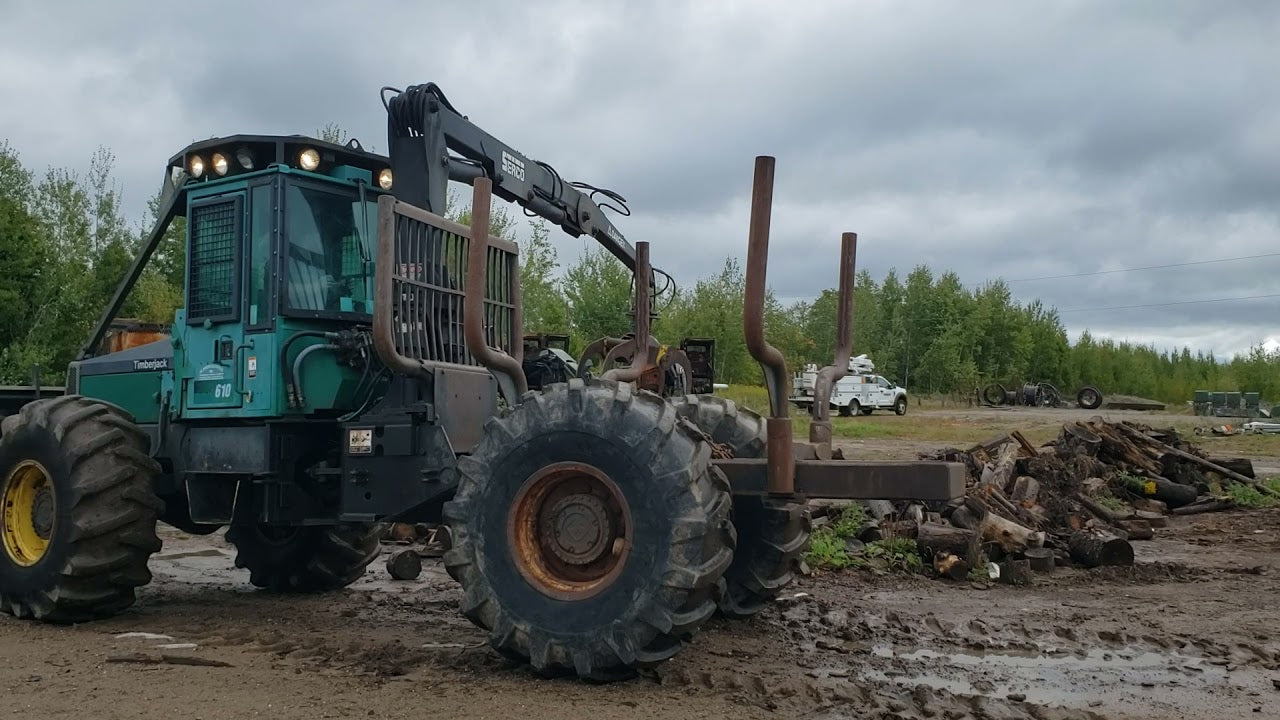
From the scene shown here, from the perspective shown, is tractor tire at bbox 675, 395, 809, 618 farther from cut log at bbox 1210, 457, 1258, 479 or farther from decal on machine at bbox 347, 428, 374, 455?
cut log at bbox 1210, 457, 1258, 479

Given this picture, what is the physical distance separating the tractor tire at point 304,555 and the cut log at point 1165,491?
10939 mm

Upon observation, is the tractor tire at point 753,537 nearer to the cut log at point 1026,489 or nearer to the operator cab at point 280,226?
the operator cab at point 280,226

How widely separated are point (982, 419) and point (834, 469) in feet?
116

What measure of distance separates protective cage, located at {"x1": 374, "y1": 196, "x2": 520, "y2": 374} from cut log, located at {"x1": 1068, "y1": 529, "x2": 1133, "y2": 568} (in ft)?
19.2

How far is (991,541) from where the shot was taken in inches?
413

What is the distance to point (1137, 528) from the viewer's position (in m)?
13.4

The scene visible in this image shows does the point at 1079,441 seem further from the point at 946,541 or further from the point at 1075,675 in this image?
the point at 1075,675

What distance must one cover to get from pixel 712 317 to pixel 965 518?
129ft

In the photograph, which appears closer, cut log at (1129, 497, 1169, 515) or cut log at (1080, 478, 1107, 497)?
cut log at (1080, 478, 1107, 497)

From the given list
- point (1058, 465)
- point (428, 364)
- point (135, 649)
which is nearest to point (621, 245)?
point (428, 364)

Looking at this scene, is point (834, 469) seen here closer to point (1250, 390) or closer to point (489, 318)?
point (489, 318)

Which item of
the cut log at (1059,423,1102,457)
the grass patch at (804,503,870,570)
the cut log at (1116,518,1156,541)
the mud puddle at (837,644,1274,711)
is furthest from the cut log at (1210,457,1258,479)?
the mud puddle at (837,644,1274,711)

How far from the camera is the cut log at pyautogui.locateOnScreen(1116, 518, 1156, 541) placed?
1313 cm

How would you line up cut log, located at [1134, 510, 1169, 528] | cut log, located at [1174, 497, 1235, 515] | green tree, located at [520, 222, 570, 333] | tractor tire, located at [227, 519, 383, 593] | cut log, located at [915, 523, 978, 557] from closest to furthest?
tractor tire, located at [227, 519, 383, 593] < cut log, located at [915, 523, 978, 557] < cut log, located at [1134, 510, 1169, 528] < cut log, located at [1174, 497, 1235, 515] < green tree, located at [520, 222, 570, 333]
